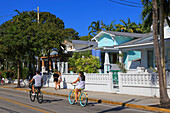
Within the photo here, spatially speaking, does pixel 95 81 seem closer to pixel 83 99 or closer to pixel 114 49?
pixel 83 99

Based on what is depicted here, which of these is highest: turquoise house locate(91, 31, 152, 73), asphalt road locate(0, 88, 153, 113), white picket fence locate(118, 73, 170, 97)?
turquoise house locate(91, 31, 152, 73)

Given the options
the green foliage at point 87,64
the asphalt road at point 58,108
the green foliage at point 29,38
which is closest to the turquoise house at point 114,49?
the green foliage at point 87,64

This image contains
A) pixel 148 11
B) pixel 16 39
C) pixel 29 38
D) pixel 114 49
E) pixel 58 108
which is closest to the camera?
pixel 58 108

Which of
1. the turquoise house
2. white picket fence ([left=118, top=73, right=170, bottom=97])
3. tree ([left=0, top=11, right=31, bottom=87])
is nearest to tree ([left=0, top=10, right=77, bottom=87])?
tree ([left=0, top=11, right=31, bottom=87])

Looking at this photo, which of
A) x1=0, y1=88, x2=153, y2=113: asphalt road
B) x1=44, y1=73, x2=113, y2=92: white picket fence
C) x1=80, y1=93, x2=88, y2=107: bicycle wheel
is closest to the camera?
x1=0, y1=88, x2=153, y2=113: asphalt road

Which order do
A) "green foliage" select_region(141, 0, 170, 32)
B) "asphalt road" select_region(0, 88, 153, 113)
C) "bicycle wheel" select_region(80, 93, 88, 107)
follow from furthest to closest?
"green foliage" select_region(141, 0, 170, 32), "bicycle wheel" select_region(80, 93, 88, 107), "asphalt road" select_region(0, 88, 153, 113)

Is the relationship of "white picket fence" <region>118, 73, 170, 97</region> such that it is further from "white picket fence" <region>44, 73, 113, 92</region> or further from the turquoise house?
the turquoise house

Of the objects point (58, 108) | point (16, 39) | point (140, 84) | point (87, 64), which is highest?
point (16, 39)

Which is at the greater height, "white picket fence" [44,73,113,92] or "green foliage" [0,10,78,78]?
"green foliage" [0,10,78,78]

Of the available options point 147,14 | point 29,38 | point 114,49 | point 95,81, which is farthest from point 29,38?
point 147,14

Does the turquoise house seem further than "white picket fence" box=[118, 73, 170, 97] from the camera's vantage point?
Yes

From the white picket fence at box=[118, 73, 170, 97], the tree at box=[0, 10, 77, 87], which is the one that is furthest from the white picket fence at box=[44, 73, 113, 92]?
the tree at box=[0, 10, 77, 87]

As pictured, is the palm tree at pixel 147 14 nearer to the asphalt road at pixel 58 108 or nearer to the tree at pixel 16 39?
the asphalt road at pixel 58 108

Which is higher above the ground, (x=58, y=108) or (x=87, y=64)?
(x=87, y=64)
